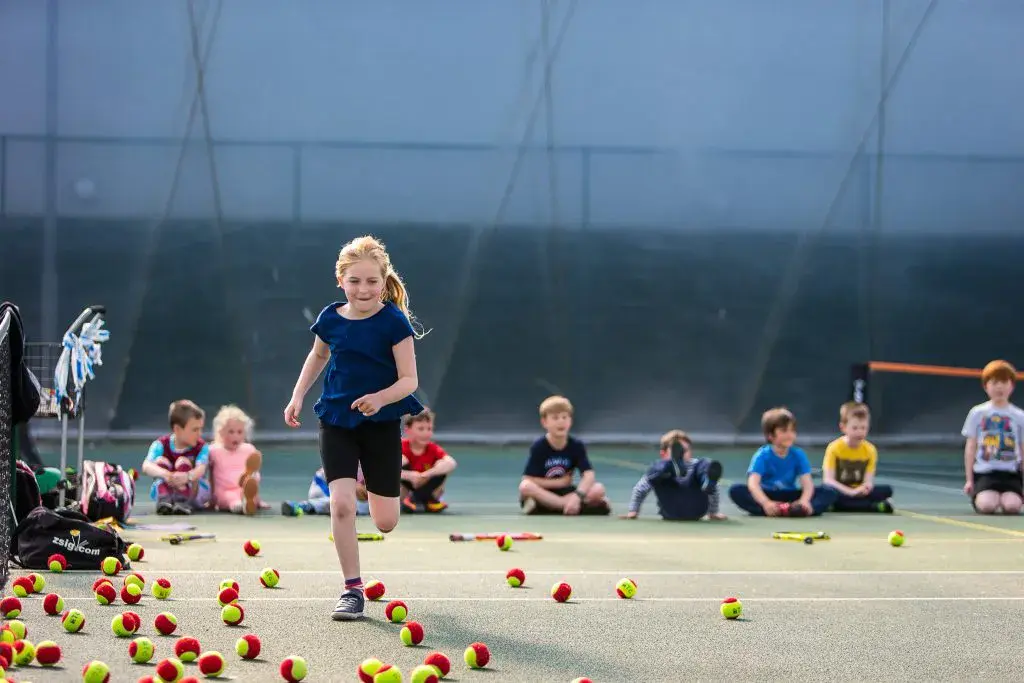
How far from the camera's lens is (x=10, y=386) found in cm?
441

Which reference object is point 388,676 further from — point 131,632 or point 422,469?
point 422,469

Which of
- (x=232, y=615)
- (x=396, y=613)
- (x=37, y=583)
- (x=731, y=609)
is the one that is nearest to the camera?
(x=232, y=615)

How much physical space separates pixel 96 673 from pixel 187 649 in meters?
0.41

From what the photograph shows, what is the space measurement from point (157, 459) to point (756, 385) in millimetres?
11241

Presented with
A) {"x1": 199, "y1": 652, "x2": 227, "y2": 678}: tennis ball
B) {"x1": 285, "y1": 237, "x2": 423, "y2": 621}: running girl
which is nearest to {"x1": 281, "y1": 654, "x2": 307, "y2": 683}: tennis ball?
{"x1": 199, "y1": 652, "x2": 227, "y2": 678}: tennis ball

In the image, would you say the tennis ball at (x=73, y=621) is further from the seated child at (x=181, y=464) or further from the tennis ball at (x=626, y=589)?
the seated child at (x=181, y=464)

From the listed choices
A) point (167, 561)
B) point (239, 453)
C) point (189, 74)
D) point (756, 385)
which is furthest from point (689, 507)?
point (189, 74)

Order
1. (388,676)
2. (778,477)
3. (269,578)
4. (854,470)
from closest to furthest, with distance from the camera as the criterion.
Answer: (388,676)
(269,578)
(778,477)
(854,470)

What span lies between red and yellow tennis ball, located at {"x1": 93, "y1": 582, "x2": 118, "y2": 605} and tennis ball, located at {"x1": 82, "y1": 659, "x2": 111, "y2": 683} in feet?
4.72

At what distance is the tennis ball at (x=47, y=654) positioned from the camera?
13.2 feet

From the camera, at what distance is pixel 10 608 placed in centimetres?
480

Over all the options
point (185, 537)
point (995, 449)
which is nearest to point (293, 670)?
point (185, 537)

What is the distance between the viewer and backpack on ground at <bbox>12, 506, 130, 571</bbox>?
6.22m

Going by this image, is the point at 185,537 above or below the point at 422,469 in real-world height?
below
